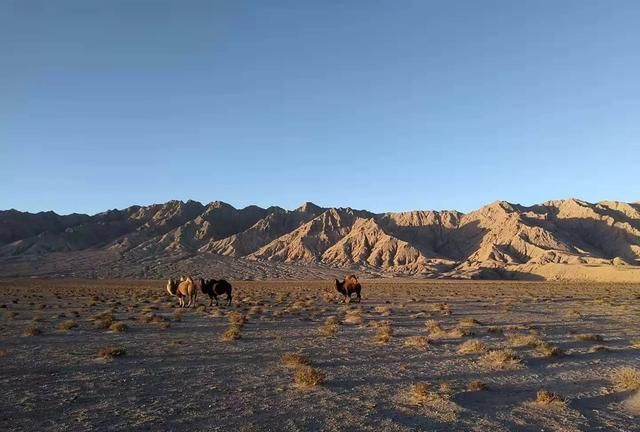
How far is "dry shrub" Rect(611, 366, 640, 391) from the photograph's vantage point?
11.1 m

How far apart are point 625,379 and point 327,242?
135587 mm

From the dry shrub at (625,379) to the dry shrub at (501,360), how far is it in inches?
81.3

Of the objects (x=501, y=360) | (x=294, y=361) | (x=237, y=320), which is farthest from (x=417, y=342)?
(x=237, y=320)

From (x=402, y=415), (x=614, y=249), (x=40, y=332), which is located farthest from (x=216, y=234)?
(x=402, y=415)

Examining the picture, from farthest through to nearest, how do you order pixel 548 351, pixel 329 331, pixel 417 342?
pixel 329 331, pixel 417 342, pixel 548 351

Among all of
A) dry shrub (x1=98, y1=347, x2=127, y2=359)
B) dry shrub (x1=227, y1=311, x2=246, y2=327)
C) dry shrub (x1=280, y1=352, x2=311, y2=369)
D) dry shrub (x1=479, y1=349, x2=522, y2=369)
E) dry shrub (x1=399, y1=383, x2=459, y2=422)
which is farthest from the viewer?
dry shrub (x1=227, y1=311, x2=246, y2=327)

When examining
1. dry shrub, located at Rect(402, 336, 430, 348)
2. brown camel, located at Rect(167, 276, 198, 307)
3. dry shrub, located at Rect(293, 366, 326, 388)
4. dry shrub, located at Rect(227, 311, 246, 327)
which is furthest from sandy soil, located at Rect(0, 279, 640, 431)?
brown camel, located at Rect(167, 276, 198, 307)

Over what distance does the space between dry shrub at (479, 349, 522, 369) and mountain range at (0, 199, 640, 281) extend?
8739 cm

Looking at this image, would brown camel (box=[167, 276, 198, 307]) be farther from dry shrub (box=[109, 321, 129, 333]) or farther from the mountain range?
the mountain range

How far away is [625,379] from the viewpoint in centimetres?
1153

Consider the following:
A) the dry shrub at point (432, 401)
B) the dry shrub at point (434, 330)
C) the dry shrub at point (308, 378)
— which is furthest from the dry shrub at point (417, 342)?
the dry shrub at point (308, 378)

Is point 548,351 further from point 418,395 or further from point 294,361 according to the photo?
point 294,361

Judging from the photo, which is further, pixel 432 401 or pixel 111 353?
pixel 111 353

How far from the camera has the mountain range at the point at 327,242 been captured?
11381 centimetres
